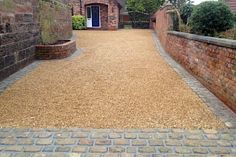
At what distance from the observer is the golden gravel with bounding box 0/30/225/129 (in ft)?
15.1

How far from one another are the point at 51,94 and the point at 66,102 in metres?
0.70

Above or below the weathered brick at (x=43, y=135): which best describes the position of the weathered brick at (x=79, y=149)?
below

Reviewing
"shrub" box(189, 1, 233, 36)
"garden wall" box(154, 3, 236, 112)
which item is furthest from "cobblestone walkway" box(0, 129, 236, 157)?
"shrub" box(189, 1, 233, 36)

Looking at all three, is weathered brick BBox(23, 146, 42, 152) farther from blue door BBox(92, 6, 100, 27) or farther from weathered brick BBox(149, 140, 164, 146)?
blue door BBox(92, 6, 100, 27)

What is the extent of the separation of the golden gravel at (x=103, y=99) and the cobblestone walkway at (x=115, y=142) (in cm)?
26

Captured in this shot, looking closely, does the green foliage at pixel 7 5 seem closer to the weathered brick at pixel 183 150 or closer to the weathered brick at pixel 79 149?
the weathered brick at pixel 79 149

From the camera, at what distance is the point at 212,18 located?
28.5ft

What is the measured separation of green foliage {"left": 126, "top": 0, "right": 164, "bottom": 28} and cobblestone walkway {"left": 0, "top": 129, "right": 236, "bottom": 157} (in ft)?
81.7

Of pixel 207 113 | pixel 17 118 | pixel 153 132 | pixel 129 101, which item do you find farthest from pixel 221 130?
pixel 17 118

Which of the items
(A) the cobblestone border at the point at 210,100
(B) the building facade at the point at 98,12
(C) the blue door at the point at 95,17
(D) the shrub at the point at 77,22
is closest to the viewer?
(A) the cobblestone border at the point at 210,100

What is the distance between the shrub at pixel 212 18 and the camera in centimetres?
860

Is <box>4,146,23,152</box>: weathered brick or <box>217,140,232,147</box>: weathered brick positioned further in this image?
<box>217,140,232,147</box>: weathered brick

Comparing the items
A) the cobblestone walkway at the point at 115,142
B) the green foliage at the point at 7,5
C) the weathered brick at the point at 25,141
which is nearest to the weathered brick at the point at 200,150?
the cobblestone walkway at the point at 115,142

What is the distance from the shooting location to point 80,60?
407 inches
